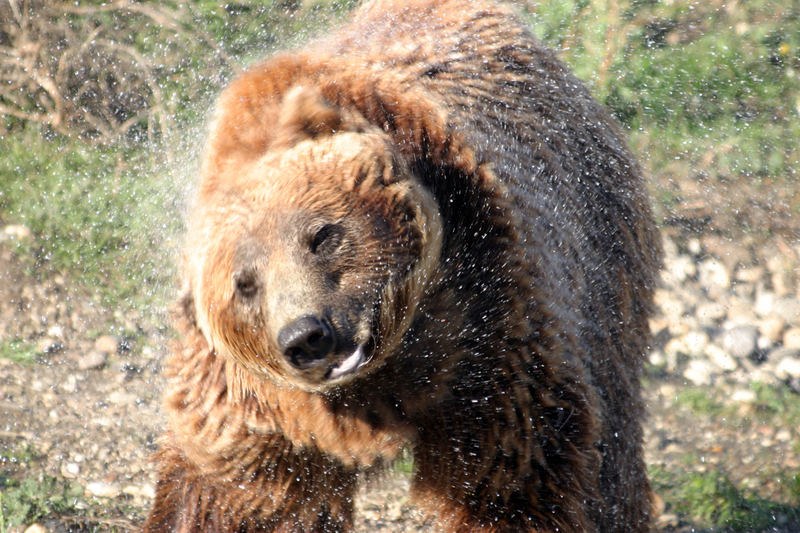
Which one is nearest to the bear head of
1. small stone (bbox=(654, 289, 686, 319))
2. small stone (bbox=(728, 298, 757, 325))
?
small stone (bbox=(654, 289, 686, 319))

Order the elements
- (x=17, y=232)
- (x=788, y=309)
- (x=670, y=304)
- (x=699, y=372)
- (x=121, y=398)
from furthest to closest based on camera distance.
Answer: (x=670, y=304)
(x=17, y=232)
(x=788, y=309)
(x=699, y=372)
(x=121, y=398)

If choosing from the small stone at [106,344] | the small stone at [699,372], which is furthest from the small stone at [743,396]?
the small stone at [106,344]

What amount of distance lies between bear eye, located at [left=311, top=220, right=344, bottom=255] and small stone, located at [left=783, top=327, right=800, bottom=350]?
13.6 ft

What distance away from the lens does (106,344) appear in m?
5.46

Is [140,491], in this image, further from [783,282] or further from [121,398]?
[783,282]

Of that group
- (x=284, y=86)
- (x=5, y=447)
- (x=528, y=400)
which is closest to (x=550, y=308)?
(x=528, y=400)

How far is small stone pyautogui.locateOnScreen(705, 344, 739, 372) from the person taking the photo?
217 inches

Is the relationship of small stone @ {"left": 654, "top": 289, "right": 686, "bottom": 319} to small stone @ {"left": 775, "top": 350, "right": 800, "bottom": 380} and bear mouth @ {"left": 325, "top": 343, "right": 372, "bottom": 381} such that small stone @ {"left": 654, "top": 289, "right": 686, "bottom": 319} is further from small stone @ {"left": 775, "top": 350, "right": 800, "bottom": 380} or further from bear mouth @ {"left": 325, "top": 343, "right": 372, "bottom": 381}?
bear mouth @ {"left": 325, "top": 343, "right": 372, "bottom": 381}

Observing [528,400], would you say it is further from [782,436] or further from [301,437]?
[782,436]

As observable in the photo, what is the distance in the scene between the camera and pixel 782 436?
5016 millimetres

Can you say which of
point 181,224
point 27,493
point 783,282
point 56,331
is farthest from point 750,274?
point 27,493

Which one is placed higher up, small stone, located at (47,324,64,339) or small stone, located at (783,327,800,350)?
small stone, located at (47,324,64,339)

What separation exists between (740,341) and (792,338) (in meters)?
0.32

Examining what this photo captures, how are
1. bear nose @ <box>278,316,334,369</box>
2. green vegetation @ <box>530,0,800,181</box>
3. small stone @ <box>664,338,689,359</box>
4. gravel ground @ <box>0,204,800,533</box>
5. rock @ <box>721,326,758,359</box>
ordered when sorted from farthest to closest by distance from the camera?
1. green vegetation @ <box>530,0,800,181</box>
2. small stone @ <box>664,338,689,359</box>
3. rock @ <box>721,326,758,359</box>
4. gravel ground @ <box>0,204,800,533</box>
5. bear nose @ <box>278,316,334,369</box>
